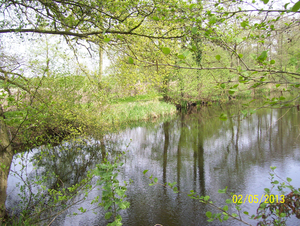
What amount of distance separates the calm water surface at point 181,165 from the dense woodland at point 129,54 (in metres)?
0.76

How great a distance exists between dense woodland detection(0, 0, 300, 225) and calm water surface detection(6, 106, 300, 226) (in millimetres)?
761

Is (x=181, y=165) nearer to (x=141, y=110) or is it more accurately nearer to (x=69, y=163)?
(x=69, y=163)

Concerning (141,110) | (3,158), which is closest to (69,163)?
(3,158)

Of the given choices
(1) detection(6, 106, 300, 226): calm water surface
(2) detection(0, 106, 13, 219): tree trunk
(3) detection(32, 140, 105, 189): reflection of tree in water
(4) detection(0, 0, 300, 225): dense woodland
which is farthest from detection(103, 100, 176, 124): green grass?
(2) detection(0, 106, 13, 219): tree trunk

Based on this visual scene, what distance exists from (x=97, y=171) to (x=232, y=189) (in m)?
4.25

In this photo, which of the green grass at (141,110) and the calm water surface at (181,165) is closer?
the calm water surface at (181,165)

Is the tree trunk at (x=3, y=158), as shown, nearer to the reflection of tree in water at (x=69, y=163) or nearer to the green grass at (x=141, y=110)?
the reflection of tree in water at (x=69, y=163)

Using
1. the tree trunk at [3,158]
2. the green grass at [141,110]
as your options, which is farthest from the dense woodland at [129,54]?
the green grass at [141,110]

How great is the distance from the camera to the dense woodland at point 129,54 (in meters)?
1.91

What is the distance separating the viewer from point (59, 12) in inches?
184

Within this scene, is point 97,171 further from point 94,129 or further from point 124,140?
point 124,140

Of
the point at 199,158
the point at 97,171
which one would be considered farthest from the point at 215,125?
the point at 97,171

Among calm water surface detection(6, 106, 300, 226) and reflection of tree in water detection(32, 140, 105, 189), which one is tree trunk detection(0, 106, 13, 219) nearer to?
calm water surface detection(6, 106, 300, 226)

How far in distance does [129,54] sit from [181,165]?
3990 millimetres
